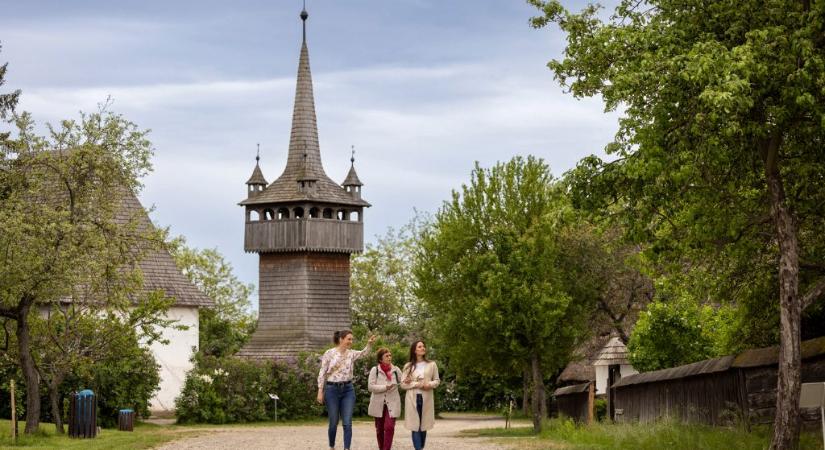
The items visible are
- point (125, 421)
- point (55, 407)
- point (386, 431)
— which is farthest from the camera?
point (125, 421)

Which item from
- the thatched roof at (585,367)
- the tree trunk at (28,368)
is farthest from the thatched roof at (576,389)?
the thatched roof at (585,367)

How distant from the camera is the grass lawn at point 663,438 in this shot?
18.2 metres

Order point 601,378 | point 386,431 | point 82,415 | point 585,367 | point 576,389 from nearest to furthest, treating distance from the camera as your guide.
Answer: point 386,431 < point 82,415 < point 576,389 < point 601,378 < point 585,367

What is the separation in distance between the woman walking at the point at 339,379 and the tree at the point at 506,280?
15405 mm

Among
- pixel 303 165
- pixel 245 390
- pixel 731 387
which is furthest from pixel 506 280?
pixel 303 165

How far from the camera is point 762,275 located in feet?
69.3

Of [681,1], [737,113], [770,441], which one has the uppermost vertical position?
→ [681,1]

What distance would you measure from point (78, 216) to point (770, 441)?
15996mm

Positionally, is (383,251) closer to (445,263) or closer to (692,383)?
(445,263)

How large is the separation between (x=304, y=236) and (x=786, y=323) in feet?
165

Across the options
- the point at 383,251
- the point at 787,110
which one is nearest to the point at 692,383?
the point at 787,110

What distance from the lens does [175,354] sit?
55.0 meters

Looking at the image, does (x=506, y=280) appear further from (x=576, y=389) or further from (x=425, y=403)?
(x=425, y=403)

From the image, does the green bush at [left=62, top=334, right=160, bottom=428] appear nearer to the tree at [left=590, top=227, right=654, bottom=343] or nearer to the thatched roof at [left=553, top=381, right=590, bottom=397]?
the thatched roof at [left=553, top=381, right=590, bottom=397]
